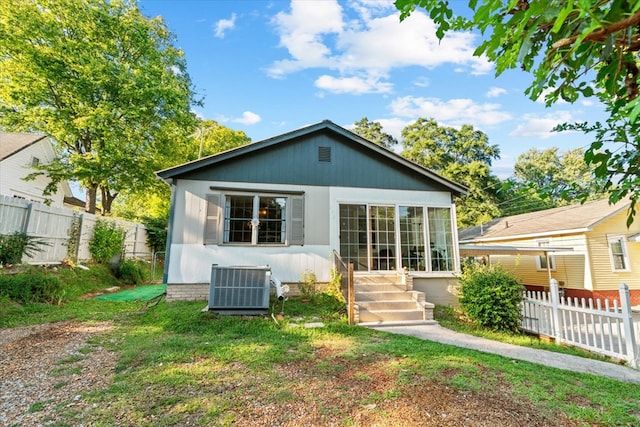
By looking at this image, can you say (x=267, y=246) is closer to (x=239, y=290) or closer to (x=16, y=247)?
(x=239, y=290)

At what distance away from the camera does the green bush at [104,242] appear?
11.4 meters

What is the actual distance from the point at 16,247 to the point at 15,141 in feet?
38.2

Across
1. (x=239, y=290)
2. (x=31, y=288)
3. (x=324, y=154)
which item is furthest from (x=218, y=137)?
(x=239, y=290)

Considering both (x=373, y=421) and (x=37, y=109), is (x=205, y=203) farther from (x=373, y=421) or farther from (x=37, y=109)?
(x=37, y=109)

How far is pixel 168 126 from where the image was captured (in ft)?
53.8

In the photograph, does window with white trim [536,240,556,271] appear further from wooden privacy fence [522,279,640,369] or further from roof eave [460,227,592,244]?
wooden privacy fence [522,279,640,369]

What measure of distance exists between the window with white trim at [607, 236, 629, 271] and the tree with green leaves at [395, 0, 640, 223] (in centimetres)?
1353

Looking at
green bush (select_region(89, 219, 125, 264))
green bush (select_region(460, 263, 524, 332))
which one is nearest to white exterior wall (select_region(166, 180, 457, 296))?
green bush (select_region(460, 263, 524, 332))

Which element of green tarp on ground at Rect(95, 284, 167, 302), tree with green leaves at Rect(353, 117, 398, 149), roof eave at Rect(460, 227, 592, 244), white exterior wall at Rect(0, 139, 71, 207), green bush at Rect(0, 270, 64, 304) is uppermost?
tree with green leaves at Rect(353, 117, 398, 149)

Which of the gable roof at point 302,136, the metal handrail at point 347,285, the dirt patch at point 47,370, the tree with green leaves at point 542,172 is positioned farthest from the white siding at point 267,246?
the tree with green leaves at point 542,172

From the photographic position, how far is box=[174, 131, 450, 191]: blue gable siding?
850 cm

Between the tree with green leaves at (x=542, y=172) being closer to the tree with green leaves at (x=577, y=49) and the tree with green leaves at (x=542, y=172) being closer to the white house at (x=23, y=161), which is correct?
the tree with green leaves at (x=577, y=49)

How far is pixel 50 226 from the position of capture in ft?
30.5

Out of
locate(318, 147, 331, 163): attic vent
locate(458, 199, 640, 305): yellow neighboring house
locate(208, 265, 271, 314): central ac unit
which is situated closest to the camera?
locate(208, 265, 271, 314): central ac unit
